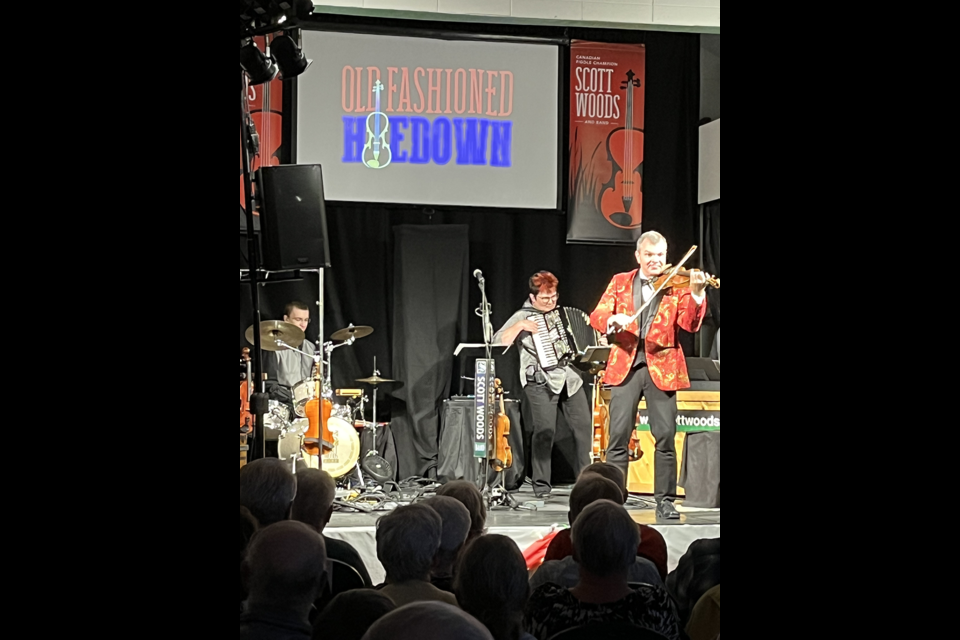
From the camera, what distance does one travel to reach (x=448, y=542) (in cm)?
229

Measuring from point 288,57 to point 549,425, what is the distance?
310 cm

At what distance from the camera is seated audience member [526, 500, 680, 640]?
6.43 ft

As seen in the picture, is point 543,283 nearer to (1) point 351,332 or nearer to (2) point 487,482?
(1) point 351,332

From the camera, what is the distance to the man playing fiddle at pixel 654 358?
4.84m

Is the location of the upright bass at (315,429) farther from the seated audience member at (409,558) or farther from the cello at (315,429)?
the seated audience member at (409,558)

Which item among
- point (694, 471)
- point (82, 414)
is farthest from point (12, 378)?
point (694, 471)

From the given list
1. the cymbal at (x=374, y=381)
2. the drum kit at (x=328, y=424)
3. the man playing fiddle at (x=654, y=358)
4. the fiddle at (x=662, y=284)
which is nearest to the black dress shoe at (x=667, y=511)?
the man playing fiddle at (x=654, y=358)

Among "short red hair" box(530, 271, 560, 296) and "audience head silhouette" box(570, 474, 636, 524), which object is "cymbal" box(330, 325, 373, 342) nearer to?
"short red hair" box(530, 271, 560, 296)

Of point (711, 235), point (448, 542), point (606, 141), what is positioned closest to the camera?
point (448, 542)

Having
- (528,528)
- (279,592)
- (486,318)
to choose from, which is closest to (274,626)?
(279,592)

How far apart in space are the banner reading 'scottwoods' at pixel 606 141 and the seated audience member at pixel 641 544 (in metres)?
4.14

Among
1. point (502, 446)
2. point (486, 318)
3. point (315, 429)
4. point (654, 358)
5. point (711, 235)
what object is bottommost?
point (502, 446)
